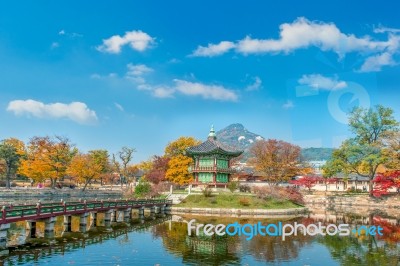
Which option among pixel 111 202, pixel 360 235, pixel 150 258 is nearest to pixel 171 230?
pixel 111 202

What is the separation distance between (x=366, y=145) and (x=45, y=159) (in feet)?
174

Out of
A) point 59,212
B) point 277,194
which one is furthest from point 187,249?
point 277,194

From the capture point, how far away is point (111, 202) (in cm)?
3494

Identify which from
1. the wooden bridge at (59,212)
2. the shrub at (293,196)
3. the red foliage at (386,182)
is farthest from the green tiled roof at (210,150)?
the red foliage at (386,182)

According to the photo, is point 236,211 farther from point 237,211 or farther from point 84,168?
point 84,168

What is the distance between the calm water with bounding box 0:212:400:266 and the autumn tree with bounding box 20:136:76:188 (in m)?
39.1

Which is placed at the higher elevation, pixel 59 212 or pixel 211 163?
pixel 211 163

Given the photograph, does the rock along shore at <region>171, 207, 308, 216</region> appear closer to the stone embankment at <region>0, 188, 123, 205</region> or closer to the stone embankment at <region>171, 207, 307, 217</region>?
the stone embankment at <region>171, 207, 307, 217</region>

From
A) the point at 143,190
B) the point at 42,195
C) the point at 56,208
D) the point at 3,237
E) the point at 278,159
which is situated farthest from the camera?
the point at 278,159

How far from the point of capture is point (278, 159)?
67.3 m

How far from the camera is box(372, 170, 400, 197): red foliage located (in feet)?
180

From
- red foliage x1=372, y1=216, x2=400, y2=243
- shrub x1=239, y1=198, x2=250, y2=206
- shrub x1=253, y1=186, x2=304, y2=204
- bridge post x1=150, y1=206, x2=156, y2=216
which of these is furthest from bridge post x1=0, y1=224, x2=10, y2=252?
shrub x1=253, y1=186, x2=304, y2=204

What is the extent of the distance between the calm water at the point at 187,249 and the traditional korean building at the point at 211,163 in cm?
2703

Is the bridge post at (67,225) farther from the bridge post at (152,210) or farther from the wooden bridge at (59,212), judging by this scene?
the bridge post at (152,210)
